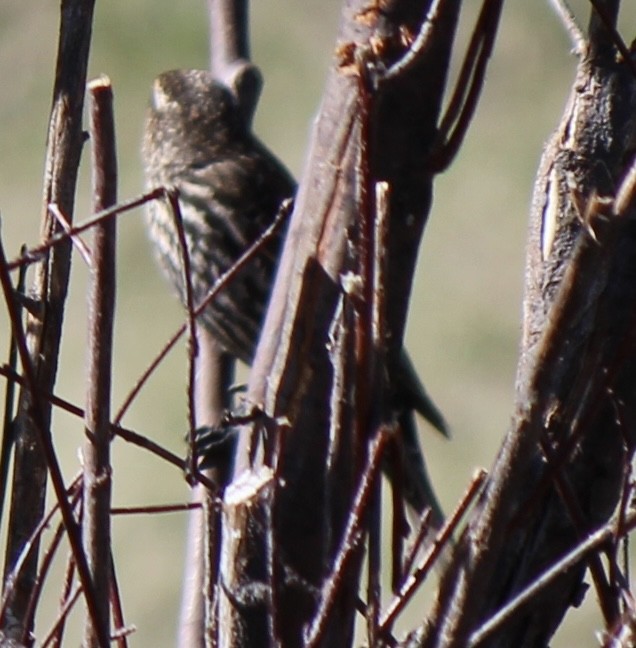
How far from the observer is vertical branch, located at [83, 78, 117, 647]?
35.4 inches

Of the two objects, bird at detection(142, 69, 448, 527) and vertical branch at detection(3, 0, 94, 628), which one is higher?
bird at detection(142, 69, 448, 527)

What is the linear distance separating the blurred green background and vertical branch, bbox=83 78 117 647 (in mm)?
3429

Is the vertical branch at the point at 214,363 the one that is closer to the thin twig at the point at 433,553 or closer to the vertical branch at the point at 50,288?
the vertical branch at the point at 50,288

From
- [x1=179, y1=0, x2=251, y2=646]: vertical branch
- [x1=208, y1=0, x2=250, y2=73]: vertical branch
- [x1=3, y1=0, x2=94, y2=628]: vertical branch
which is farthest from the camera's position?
[x1=208, y1=0, x2=250, y2=73]: vertical branch

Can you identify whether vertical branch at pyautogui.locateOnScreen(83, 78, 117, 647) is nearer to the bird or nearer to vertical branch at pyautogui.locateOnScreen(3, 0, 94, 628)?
vertical branch at pyautogui.locateOnScreen(3, 0, 94, 628)

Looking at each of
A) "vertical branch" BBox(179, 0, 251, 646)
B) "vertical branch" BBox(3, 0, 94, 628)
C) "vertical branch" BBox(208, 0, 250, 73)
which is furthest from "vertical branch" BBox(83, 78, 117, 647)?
"vertical branch" BBox(208, 0, 250, 73)

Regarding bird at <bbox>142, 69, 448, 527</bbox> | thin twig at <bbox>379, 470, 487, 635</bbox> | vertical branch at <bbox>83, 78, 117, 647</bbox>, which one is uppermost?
bird at <bbox>142, 69, 448, 527</bbox>

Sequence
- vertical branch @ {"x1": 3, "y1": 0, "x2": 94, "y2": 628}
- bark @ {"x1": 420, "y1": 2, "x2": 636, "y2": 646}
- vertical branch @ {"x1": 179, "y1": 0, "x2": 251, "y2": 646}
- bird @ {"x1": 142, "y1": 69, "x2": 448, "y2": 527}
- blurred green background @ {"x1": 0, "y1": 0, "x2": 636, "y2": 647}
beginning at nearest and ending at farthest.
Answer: bark @ {"x1": 420, "y1": 2, "x2": 636, "y2": 646} < vertical branch @ {"x1": 3, "y1": 0, "x2": 94, "y2": 628} < vertical branch @ {"x1": 179, "y1": 0, "x2": 251, "y2": 646} < bird @ {"x1": 142, "y1": 69, "x2": 448, "y2": 527} < blurred green background @ {"x1": 0, "y1": 0, "x2": 636, "y2": 647}

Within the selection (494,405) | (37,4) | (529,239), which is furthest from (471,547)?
(37,4)

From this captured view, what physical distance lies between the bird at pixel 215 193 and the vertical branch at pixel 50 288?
1.15 metres

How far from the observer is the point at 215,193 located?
252cm

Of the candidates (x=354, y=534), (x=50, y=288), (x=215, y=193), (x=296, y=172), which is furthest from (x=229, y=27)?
(x=296, y=172)

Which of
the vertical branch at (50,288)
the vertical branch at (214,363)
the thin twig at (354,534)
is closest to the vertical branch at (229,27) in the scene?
the vertical branch at (214,363)

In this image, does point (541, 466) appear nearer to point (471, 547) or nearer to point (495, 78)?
point (471, 547)
